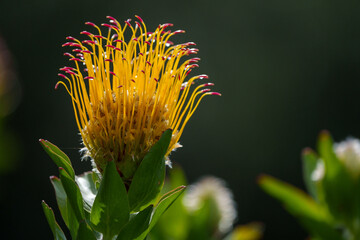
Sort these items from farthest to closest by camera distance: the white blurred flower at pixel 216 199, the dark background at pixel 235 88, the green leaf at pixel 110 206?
the dark background at pixel 235 88 → the white blurred flower at pixel 216 199 → the green leaf at pixel 110 206

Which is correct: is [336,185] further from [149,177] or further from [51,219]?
[51,219]

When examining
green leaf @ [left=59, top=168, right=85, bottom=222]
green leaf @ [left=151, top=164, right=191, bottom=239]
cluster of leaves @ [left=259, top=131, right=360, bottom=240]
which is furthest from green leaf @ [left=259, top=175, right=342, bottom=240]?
green leaf @ [left=59, top=168, right=85, bottom=222]

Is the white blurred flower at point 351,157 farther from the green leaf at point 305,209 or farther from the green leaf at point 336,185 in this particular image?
the green leaf at point 305,209

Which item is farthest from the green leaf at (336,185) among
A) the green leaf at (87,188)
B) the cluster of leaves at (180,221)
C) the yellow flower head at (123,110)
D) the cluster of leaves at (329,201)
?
the green leaf at (87,188)

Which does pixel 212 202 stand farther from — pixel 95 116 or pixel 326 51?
→ pixel 326 51

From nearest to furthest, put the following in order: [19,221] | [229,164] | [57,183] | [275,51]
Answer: [57,183], [19,221], [229,164], [275,51]

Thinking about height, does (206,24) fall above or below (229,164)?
above

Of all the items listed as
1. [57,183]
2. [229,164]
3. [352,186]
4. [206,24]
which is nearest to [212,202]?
[352,186]
